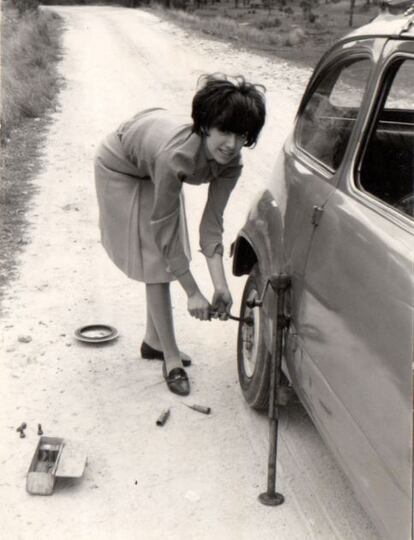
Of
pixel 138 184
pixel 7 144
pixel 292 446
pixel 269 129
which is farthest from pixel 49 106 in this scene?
pixel 292 446

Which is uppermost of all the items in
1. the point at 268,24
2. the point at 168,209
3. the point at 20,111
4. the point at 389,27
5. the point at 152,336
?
the point at 389,27

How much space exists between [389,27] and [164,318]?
1.78 meters

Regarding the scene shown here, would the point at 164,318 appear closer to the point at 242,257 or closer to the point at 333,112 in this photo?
the point at 242,257

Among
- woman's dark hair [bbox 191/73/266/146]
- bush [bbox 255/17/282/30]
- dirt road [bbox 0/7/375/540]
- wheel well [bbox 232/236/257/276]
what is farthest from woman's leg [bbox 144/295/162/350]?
bush [bbox 255/17/282/30]

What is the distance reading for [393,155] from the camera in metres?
3.07

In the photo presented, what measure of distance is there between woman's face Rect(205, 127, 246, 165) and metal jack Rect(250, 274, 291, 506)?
50cm

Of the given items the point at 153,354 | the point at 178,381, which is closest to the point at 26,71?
the point at 153,354

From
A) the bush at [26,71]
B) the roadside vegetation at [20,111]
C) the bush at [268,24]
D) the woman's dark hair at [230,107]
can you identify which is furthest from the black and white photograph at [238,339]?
the bush at [268,24]

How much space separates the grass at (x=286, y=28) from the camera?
20.6 metres

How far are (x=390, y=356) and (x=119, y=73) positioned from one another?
1439cm

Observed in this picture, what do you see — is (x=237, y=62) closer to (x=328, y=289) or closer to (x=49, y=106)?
(x=49, y=106)

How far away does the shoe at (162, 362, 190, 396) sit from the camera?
12.9ft

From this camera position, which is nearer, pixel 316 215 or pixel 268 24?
pixel 316 215

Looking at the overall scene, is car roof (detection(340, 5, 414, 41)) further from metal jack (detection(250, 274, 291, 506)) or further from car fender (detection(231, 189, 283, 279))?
metal jack (detection(250, 274, 291, 506))
